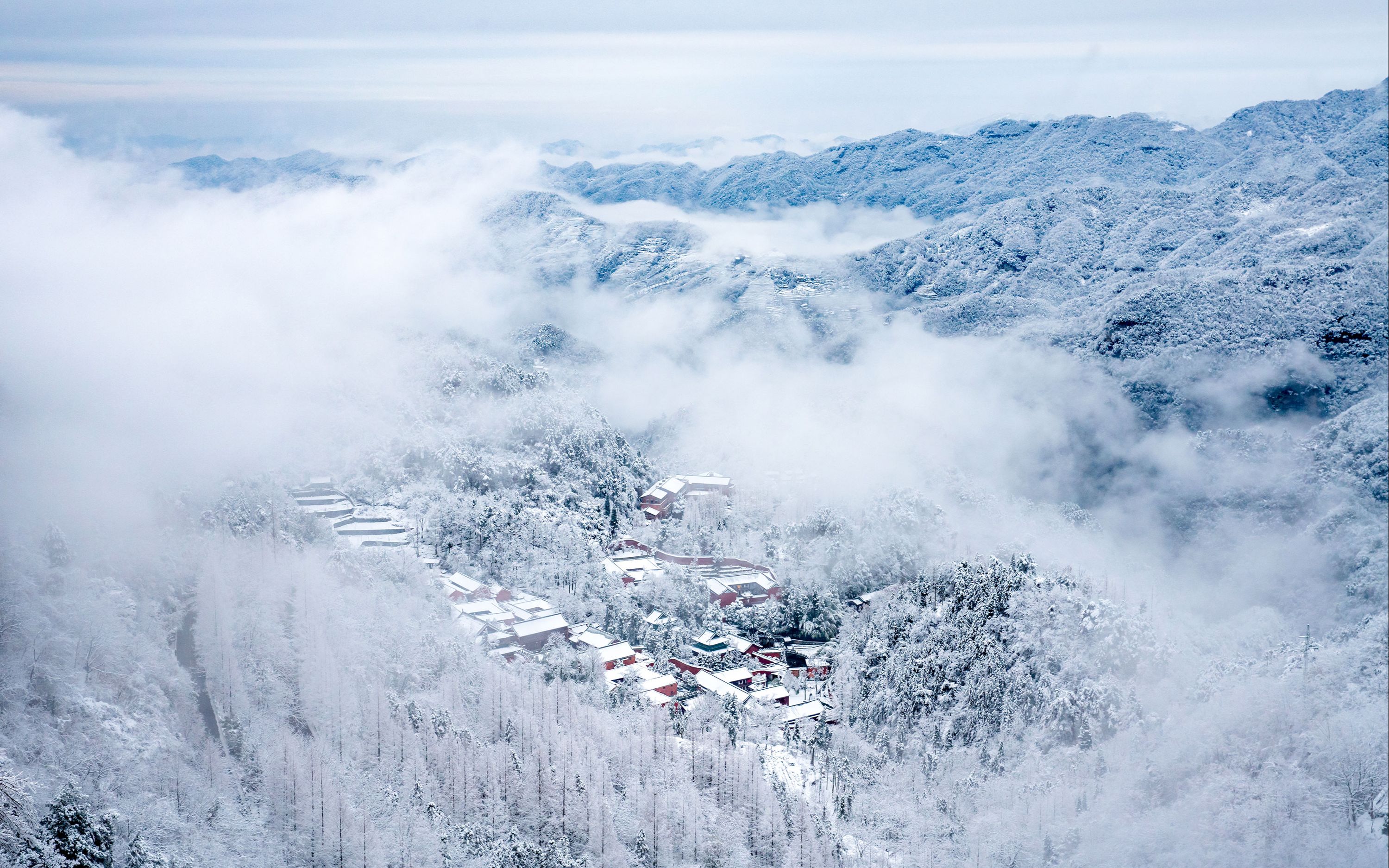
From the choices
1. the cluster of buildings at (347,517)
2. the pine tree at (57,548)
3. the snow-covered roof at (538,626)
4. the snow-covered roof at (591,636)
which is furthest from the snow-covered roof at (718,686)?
the pine tree at (57,548)

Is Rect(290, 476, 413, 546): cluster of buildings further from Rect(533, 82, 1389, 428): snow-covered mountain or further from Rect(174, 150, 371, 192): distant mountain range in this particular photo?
Rect(174, 150, 371, 192): distant mountain range

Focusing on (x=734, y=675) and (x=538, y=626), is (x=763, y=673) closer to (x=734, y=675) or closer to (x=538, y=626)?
(x=734, y=675)

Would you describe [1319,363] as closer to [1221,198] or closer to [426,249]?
[1221,198]

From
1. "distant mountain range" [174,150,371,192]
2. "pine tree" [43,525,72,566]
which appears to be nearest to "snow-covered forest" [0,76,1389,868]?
"pine tree" [43,525,72,566]

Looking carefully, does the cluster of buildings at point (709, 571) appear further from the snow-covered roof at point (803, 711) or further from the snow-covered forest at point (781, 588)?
the snow-covered roof at point (803, 711)

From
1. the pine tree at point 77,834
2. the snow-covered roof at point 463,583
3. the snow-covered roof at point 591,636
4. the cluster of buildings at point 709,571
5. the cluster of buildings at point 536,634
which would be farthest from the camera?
the cluster of buildings at point 709,571
